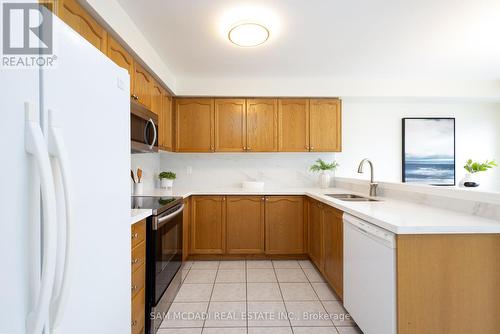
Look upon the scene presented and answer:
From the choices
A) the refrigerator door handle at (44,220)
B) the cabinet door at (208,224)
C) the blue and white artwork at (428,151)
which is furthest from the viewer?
the blue and white artwork at (428,151)

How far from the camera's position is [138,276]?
4.76ft

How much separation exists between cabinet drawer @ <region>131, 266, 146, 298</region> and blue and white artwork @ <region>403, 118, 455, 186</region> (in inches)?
145

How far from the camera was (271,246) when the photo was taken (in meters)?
Result: 2.94

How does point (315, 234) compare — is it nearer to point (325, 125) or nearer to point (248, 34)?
point (325, 125)

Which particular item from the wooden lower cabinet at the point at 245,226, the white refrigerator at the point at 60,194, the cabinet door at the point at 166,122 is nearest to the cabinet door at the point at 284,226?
the wooden lower cabinet at the point at 245,226

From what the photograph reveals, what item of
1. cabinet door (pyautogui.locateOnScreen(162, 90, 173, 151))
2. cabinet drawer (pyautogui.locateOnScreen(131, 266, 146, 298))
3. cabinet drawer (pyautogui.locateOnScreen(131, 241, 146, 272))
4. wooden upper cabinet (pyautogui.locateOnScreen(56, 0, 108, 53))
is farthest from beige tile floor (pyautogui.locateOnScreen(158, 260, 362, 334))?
wooden upper cabinet (pyautogui.locateOnScreen(56, 0, 108, 53))

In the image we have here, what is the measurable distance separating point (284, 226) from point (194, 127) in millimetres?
1776

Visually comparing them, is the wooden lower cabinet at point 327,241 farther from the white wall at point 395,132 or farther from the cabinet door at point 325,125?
the white wall at point 395,132

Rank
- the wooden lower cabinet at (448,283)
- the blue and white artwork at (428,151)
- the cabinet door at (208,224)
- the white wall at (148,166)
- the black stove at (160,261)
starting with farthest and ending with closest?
the blue and white artwork at (428,151), the cabinet door at (208,224), the white wall at (148,166), the black stove at (160,261), the wooden lower cabinet at (448,283)

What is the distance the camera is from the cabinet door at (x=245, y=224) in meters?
2.94

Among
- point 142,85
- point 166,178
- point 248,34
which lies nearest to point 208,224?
point 166,178

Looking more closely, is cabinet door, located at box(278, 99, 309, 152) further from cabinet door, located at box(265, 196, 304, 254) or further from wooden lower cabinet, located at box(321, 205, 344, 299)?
wooden lower cabinet, located at box(321, 205, 344, 299)

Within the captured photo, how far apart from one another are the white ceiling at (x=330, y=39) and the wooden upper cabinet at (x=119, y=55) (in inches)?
10.9

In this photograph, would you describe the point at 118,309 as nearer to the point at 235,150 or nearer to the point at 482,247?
the point at 482,247
